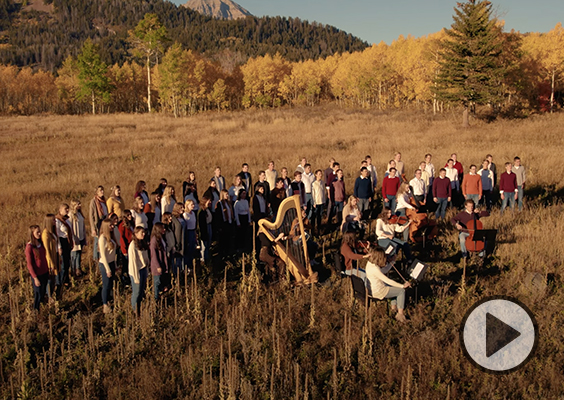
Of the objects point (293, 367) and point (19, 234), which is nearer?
point (293, 367)

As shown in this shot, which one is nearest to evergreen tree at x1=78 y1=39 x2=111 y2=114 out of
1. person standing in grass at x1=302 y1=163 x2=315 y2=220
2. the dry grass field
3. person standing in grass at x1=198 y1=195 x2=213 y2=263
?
the dry grass field

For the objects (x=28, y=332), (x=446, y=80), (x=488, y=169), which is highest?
(x=446, y=80)

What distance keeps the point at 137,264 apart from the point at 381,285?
3.94m

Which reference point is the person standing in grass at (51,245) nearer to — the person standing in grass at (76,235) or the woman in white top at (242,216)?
the person standing in grass at (76,235)

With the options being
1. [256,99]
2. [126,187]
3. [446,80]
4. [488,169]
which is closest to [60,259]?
[126,187]

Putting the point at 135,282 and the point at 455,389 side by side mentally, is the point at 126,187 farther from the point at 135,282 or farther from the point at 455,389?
the point at 455,389

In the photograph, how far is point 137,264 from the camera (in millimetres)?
6914

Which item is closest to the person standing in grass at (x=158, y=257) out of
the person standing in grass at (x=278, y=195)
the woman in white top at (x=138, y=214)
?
the woman in white top at (x=138, y=214)

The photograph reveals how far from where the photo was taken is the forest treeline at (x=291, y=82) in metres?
44.7

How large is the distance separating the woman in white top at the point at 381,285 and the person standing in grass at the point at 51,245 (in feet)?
17.5

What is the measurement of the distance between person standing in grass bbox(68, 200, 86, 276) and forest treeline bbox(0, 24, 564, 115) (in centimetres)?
3224

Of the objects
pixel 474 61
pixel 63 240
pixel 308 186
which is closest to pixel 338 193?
pixel 308 186

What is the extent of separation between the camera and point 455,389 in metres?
4.98

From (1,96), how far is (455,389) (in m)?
91.2
